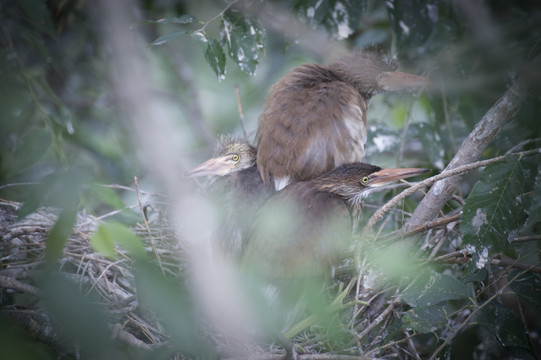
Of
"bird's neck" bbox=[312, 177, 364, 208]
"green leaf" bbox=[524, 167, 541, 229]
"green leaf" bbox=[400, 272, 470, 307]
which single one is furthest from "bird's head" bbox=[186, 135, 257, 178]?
"green leaf" bbox=[524, 167, 541, 229]

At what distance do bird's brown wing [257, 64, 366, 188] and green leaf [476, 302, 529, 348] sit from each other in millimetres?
904

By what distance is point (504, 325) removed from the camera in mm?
1310

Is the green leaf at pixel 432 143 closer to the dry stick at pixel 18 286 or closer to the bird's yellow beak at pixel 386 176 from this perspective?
the bird's yellow beak at pixel 386 176

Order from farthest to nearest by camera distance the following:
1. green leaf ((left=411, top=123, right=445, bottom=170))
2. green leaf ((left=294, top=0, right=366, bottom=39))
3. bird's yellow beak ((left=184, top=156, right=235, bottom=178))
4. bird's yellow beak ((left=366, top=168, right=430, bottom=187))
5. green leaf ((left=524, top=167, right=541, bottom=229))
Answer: bird's yellow beak ((left=184, top=156, right=235, bottom=178)), green leaf ((left=411, top=123, right=445, bottom=170)), green leaf ((left=294, top=0, right=366, bottom=39)), bird's yellow beak ((left=366, top=168, right=430, bottom=187)), green leaf ((left=524, top=167, right=541, bottom=229))

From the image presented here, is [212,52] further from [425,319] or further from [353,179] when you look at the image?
[425,319]

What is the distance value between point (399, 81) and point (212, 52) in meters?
1.10

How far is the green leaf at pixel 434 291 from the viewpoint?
1.30 metres

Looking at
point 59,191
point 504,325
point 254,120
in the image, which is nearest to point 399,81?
point 504,325

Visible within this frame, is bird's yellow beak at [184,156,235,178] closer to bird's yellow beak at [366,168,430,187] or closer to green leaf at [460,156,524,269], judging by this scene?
bird's yellow beak at [366,168,430,187]

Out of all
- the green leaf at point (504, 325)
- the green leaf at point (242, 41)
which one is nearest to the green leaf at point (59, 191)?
the green leaf at point (242, 41)

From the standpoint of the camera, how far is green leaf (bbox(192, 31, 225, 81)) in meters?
1.62

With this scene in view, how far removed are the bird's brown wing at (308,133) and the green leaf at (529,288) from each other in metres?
0.87

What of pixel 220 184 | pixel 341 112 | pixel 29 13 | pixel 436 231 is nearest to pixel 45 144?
pixel 29 13

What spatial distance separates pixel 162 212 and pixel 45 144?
675 millimetres
